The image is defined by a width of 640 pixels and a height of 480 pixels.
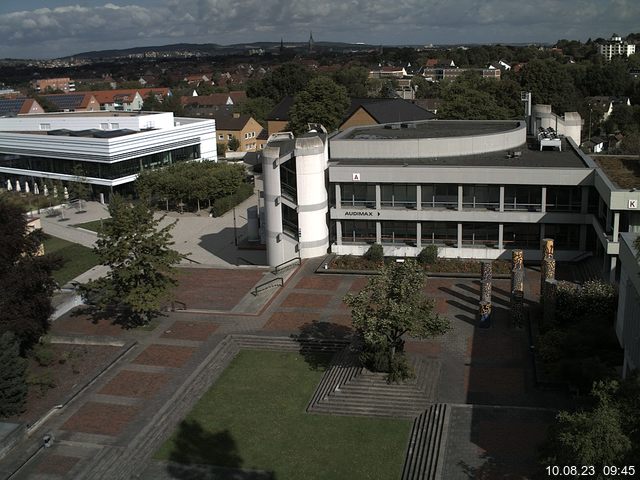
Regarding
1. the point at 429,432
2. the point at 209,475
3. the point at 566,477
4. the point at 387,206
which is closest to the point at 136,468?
the point at 209,475

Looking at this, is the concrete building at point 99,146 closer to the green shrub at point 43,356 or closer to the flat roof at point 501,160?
the flat roof at point 501,160

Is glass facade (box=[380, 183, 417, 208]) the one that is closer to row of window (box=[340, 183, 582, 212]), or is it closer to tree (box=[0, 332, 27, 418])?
row of window (box=[340, 183, 582, 212])

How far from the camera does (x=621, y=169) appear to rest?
39.8 m

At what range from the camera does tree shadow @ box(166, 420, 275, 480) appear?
72.9ft

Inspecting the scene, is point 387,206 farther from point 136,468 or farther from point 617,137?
point 617,137

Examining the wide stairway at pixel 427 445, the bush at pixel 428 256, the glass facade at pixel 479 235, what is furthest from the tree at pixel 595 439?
the glass facade at pixel 479 235

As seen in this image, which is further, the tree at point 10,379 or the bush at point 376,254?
the bush at point 376,254

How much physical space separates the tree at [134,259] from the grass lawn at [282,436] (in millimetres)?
6913

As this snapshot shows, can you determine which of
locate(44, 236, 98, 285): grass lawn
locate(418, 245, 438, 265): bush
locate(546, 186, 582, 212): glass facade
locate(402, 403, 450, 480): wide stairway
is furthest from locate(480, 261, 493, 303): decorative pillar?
locate(44, 236, 98, 285): grass lawn

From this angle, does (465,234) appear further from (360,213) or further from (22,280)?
(22,280)

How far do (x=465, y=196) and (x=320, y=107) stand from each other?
44.3m

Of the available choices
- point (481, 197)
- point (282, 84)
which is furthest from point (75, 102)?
point (481, 197)

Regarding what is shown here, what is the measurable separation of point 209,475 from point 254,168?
61983 millimetres

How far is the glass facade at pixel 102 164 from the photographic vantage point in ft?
227
